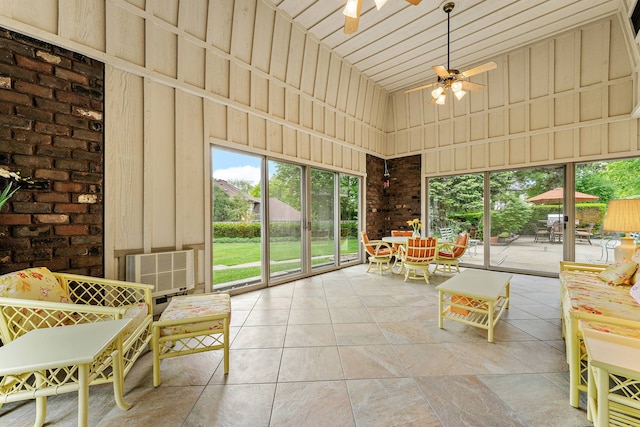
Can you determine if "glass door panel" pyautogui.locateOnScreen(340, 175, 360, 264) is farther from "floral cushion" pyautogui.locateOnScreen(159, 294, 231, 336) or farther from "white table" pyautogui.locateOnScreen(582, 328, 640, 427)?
"white table" pyautogui.locateOnScreen(582, 328, 640, 427)

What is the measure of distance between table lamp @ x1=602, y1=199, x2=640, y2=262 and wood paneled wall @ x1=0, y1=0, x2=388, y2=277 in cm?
435

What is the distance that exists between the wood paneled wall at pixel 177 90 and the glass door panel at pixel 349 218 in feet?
5.67

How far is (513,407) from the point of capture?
1.56 metres

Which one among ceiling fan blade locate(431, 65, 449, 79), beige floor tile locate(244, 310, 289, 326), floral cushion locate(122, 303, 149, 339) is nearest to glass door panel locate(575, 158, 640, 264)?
ceiling fan blade locate(431, 65, 449, 79)

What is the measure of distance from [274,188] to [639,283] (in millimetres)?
4419

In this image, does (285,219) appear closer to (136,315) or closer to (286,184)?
(286,184)

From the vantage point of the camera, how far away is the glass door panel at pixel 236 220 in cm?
374


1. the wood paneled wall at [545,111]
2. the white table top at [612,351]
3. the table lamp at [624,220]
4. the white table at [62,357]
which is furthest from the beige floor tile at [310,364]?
the wood paneled wall at [545,111]

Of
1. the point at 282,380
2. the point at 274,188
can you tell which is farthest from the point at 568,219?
the point at 282,380

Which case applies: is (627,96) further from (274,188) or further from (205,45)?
(205,45)

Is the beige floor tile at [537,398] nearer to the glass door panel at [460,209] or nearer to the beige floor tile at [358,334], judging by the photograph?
the beige floor tile at [358,334]

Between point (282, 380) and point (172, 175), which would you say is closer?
point (282, 380)

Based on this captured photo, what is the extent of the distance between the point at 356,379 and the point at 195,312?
1.37m

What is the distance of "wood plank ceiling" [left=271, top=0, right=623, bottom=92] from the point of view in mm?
3766
